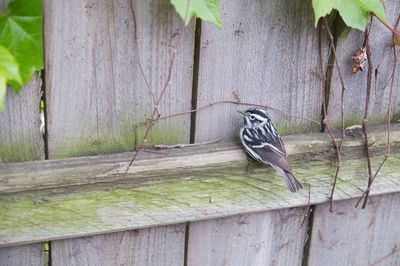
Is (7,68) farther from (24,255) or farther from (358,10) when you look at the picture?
(358,10)

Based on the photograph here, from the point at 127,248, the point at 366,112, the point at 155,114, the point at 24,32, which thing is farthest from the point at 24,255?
the point at 366,112

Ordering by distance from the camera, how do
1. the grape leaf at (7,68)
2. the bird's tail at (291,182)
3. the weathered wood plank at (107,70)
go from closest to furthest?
1. the grape leaf at (7,68)
2. the weathered wood plank at (107,70)
3. the bird's tail at (291,182)

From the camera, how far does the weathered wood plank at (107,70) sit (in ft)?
6.40

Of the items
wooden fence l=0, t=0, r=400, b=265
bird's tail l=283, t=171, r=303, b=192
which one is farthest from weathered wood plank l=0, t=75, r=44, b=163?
bird's tail l=283, t=171, r=303, b=192

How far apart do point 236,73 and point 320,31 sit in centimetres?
35

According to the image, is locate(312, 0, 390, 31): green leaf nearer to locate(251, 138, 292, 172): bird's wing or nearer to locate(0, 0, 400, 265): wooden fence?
locate(0, 0, 400, 265): wooden fence

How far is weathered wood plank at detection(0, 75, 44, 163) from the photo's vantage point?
6.41ft

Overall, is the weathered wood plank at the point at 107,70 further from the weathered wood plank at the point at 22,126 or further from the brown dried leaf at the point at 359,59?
the brown dried leaf at the point at 359,59

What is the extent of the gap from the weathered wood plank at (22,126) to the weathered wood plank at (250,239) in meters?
0.69

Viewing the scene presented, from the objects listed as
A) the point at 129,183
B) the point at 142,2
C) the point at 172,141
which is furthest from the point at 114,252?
the point at 142,2

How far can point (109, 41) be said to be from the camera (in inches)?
78.9

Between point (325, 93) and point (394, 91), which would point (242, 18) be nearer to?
point (325, 93)

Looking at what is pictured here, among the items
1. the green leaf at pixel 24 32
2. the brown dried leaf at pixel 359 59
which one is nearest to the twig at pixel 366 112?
the brown dried leaf at pixel 359 59

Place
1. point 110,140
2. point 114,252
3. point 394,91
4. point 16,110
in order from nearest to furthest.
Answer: point 16,110
point 110,140
point 114,252
point 394,91
